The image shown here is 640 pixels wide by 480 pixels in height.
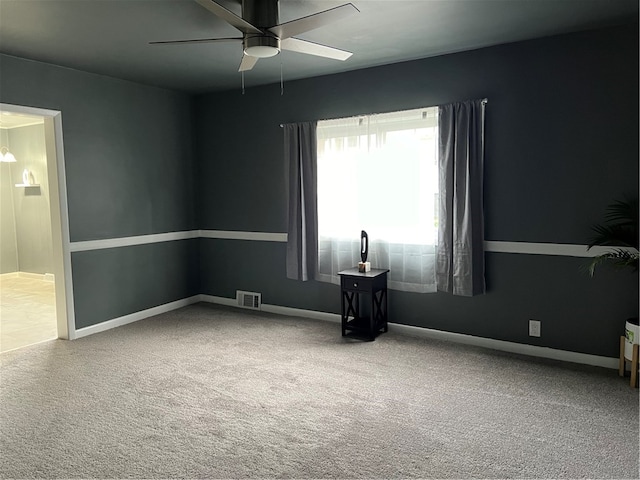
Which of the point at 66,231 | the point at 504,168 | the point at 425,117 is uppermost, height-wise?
the point at 425,117

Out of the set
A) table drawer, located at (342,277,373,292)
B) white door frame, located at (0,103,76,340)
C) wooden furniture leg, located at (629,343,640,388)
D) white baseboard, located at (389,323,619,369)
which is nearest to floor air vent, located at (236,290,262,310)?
table drawer, located at (342,277,373,292)

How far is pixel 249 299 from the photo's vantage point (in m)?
5.56

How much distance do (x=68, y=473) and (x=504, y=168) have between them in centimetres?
360

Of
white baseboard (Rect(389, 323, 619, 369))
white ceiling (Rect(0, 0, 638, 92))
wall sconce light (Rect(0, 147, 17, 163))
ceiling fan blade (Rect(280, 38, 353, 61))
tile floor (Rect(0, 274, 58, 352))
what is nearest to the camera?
ceiling fan blade (Rect(280, 38, 353, 61))

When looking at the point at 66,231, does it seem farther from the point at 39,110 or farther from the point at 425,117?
the point at 425,117

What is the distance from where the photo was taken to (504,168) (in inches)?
155

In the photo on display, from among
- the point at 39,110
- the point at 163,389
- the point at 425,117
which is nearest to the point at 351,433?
the point at 163,389

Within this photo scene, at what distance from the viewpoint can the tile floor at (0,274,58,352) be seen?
4617 millimetres

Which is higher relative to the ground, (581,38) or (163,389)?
(581,38)

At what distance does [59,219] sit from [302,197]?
227 cm

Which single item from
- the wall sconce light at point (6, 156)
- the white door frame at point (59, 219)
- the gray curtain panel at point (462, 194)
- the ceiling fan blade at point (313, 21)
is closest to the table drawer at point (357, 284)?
the gray curtain panel at point (462, 194)

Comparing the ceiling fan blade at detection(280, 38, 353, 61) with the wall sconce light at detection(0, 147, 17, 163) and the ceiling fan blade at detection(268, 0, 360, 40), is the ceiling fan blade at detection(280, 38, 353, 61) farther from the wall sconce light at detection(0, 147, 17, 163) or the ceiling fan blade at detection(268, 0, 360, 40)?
the wall sconce light at detection(0, 147, 17, 163)

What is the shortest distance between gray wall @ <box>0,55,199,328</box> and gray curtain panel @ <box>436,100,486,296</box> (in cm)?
308

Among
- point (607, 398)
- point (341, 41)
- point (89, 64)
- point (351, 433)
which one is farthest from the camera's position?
point (89, 64)
